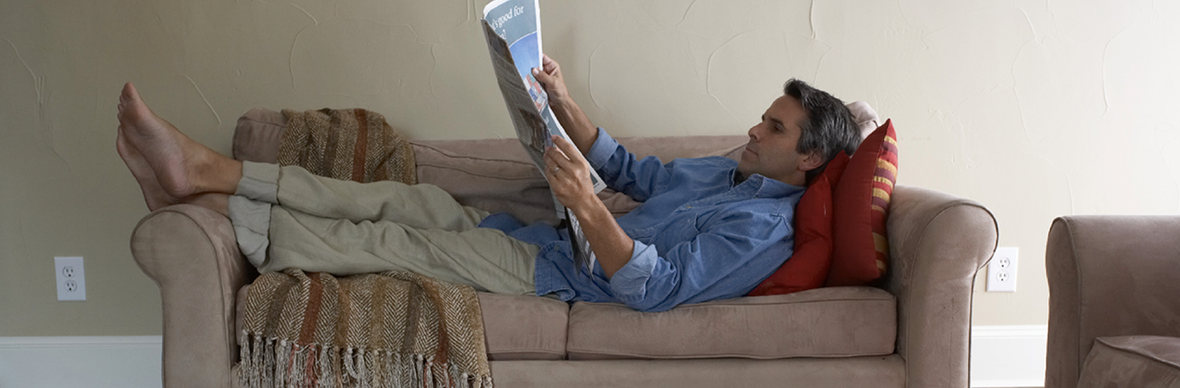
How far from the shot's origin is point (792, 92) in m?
1.55

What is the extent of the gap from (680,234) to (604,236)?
0.97 feet

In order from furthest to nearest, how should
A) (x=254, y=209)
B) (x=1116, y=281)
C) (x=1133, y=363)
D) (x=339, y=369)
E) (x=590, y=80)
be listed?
(x=590, y=80) → (x=254, y=209) → (x=339, y=369) → (x=1116, y=281) → (x=1133, y=363)

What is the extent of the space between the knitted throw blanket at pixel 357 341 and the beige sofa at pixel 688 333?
4 cm

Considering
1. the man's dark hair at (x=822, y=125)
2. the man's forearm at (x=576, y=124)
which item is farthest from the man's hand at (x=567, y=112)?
the man's dark hair at (x=822, y=125)

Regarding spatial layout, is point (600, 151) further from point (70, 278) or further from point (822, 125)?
point (70, 278)

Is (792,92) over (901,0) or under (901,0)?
under

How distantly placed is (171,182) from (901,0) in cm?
175

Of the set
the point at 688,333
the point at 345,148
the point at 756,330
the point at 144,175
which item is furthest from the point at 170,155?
the point at 756,330

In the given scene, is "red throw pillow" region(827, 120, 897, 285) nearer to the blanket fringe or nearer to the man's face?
the man's face

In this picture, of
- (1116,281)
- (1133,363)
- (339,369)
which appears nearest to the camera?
(1133,363)

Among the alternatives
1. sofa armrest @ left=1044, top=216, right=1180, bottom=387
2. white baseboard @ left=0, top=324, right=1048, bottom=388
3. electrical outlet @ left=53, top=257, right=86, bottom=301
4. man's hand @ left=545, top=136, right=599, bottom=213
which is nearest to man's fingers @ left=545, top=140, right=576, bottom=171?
man's hand @ left=545, top=136, right=599, bottom=213

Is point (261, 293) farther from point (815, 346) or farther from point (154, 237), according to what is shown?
point (815, 346)

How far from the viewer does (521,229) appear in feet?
5.51

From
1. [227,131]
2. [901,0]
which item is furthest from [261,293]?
[901,0]
